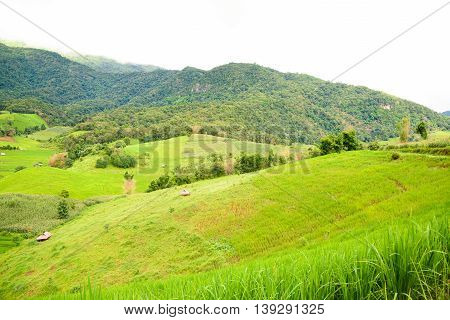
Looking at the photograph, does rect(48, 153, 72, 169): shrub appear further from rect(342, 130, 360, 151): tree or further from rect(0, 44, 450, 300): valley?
rect(342, 130, 360, 151): tree

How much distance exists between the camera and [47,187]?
81500 mm

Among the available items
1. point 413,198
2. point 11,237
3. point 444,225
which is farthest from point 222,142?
point 444,225

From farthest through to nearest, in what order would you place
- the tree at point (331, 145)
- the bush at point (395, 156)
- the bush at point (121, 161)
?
the bush at point (121, 161), the tree at point (331, 145), the bush at point (395, 156)

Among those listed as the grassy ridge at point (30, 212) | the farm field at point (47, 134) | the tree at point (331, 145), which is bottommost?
the grassy ridge at point (30, 212)

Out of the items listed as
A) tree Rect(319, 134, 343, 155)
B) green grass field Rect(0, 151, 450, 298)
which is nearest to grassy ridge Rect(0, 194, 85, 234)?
green grass field Rect(0, 151, 450, 298)

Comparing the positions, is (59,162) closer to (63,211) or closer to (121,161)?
(121,161)

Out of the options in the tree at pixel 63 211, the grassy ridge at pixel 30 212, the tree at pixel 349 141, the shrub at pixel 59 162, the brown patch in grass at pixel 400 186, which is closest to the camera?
the brown patch in grass at pixel 400 186

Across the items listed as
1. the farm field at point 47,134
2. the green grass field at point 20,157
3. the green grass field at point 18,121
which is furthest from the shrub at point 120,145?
the green grass field at point 18,121

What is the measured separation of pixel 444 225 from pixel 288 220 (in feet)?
88.6

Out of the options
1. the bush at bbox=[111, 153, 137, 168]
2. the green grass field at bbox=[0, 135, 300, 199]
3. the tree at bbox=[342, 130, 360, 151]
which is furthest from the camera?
the bush at bbox=[111, 153, 137, 168]

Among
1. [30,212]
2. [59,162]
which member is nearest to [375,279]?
[30,212]

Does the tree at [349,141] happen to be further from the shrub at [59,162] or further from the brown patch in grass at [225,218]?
the shrub at [59,162]
